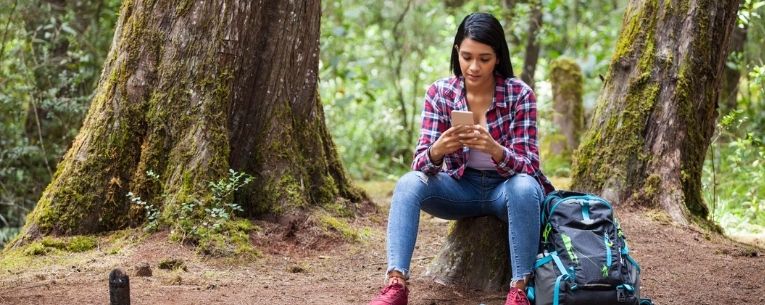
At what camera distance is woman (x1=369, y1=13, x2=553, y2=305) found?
14.1 ft

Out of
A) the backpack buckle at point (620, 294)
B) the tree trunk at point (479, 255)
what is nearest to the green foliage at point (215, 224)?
the tree trunk at point (479, 255)

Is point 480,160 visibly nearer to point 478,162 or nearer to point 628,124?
point 478,162

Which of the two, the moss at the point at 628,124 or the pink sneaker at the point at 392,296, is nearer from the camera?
the pink sneaker at the point at 392,296


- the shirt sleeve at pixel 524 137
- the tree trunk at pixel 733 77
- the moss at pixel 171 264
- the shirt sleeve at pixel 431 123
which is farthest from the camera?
the tree trunk at pixel 733 77

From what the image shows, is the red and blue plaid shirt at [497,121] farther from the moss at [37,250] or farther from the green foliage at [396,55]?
the green foliage at [396,55]

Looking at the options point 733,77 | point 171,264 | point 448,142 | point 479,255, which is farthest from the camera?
point 733,77

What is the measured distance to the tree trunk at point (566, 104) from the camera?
11.4 m

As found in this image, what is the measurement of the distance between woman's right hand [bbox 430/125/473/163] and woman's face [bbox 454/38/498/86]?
1.38ft

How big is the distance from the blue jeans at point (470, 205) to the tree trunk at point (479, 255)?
14cm

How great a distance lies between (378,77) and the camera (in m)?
14.8

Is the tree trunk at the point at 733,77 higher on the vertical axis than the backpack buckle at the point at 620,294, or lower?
higher

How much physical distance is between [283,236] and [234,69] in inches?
43.7

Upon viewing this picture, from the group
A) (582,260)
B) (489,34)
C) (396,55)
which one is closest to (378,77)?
(396,55)

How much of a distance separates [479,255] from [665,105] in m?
2.29
